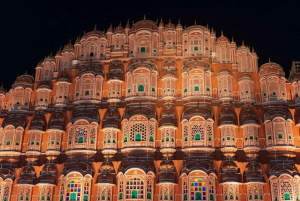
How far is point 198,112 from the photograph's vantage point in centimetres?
3472

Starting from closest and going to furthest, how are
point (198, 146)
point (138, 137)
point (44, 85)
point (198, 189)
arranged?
1. point (198, 189)
2. point (198, 146)
3. point (138, 137)
4. point (44, 85)

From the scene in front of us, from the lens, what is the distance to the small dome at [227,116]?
113 feet

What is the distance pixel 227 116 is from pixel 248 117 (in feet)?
5.72

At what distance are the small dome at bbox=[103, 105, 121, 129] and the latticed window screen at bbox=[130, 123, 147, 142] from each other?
58.9 inches

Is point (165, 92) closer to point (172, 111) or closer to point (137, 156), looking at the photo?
point (172, 111)

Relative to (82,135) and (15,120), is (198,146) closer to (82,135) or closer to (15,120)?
(82,135)

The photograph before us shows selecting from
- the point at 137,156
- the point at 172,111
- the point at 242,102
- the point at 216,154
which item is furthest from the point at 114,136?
the point at 242,102

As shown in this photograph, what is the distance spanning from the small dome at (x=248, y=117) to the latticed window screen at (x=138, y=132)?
8350 mm

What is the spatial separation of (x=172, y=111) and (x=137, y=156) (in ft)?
16.2

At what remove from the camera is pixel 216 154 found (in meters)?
34.3

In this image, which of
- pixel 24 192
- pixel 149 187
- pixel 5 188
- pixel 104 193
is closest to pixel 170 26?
A: pixel 149 187

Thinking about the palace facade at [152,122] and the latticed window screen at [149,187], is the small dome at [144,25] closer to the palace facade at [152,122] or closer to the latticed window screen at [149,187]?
the palace facade at [152,122]

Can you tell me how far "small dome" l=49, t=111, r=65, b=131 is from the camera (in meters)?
36.4

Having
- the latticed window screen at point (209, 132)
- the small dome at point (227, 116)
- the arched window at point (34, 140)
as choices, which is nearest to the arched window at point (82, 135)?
the arched window at point (34, 140)
